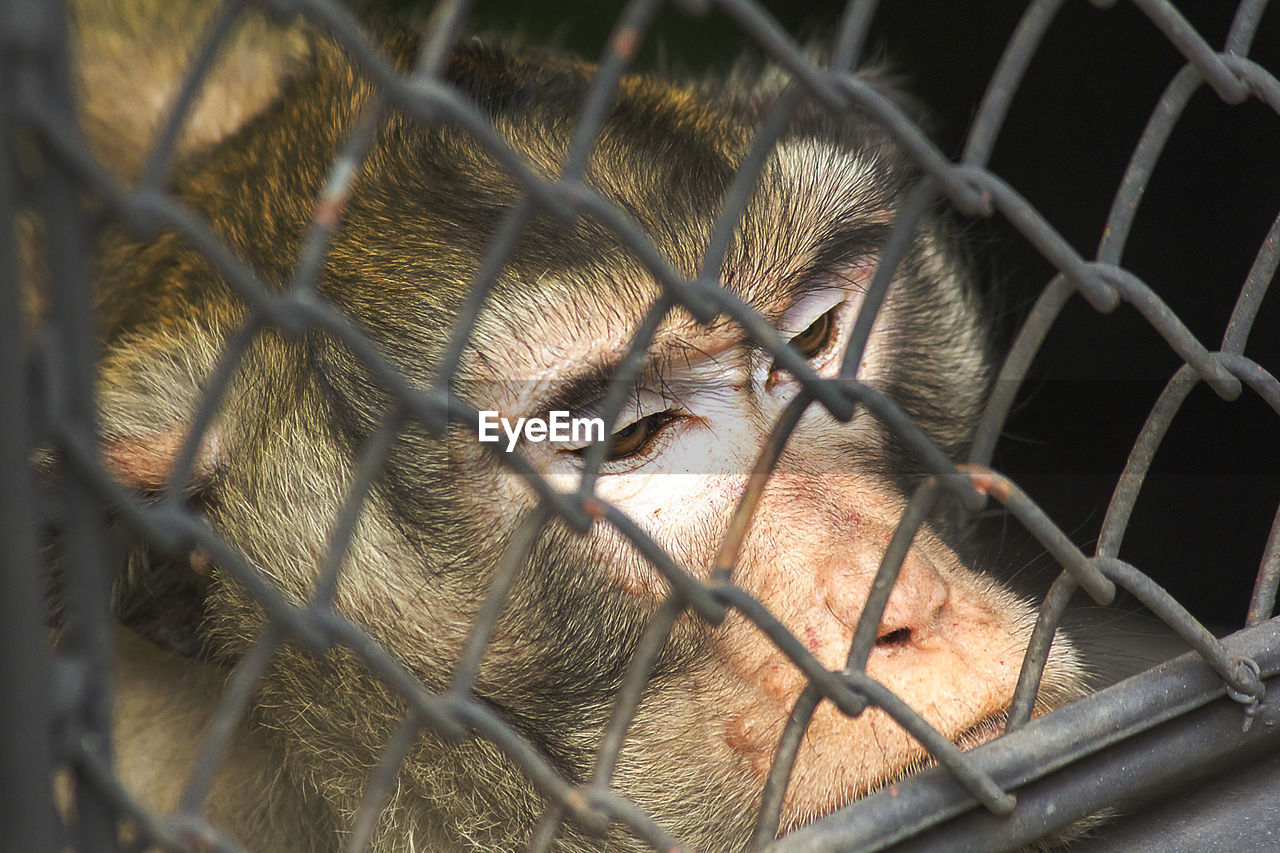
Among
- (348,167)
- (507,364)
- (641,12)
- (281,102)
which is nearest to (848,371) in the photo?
(641,12)

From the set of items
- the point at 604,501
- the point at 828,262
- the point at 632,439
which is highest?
the point at 828,262

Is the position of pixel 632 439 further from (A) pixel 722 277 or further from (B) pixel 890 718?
(B) pixel 890 718

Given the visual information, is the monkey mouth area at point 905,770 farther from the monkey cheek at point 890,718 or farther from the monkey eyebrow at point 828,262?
the monkey eyebrow at point 828,262

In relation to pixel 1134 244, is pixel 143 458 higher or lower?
lower

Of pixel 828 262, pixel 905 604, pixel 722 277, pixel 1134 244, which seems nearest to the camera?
pixel 905 604

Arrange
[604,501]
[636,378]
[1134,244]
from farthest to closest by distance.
→ [1134,244]
[636,378]
[604,501]

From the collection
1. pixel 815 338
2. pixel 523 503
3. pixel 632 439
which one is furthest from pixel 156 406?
pixel 815 338

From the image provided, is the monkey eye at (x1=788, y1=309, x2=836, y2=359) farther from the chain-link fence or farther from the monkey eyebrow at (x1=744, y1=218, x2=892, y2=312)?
the chain-link fence

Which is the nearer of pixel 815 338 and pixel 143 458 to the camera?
pixel 143 458
